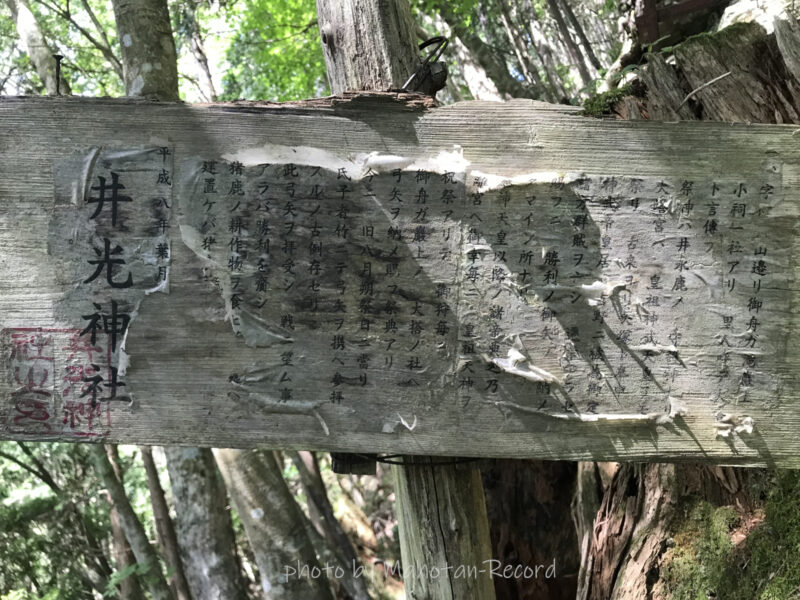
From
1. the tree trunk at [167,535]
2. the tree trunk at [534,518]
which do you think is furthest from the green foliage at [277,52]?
the tree trunk at [534,518]

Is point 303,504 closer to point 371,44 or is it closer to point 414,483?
point 414,483

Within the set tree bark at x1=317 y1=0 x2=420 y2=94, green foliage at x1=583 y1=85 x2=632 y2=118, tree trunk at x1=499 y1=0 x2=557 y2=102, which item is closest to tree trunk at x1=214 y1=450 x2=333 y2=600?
tree bark at x1=317 y1=0 x2=420 y2=94

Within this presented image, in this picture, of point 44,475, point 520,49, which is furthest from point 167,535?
point 520,49

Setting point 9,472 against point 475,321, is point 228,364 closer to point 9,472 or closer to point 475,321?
point 475,321

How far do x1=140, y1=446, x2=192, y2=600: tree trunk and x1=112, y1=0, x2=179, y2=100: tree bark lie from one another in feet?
10.3

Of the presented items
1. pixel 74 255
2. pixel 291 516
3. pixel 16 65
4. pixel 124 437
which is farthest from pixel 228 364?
pixel 16 65

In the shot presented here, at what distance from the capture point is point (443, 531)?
206 cm

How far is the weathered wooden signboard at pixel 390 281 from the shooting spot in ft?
5.90

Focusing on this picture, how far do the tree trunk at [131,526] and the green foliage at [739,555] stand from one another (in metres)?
4.04

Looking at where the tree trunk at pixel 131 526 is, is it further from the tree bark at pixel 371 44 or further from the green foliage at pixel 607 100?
the green foliage at pixel 607 100

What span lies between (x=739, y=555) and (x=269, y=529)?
Answer: 296 centimetres

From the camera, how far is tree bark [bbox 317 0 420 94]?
218 centimetres

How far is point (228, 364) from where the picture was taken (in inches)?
71.0

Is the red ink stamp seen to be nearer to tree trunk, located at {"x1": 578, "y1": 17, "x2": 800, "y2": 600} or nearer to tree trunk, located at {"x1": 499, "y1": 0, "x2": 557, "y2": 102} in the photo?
tree trunk, located at {"x1": 578, "y1": 17, "x2": 800, "y2": 600}
